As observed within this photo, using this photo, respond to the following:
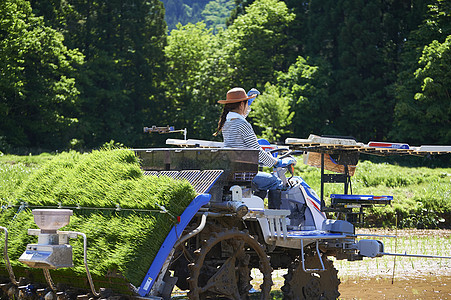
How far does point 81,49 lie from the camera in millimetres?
44000

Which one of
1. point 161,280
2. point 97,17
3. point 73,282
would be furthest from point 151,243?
point 97,17

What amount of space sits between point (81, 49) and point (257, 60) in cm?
1207

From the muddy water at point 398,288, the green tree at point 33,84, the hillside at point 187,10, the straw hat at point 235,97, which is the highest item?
the hillside at point 187,10

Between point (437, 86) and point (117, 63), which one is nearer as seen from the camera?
point (437, 86)

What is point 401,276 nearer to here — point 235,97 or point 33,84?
point 235,97

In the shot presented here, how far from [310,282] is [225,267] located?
1682 mm

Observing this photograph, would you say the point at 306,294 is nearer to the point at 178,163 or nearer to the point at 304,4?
the point at 178,163

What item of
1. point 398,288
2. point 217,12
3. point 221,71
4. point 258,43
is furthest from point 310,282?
point 217,12

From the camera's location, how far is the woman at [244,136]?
23.7ft

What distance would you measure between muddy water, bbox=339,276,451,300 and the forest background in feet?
81.0

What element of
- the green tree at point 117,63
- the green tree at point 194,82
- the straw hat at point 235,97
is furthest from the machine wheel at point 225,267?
the green tree at point 194,82

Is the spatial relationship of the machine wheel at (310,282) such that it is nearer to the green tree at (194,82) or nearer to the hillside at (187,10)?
the green tree at (194,82)

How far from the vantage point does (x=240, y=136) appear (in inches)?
285

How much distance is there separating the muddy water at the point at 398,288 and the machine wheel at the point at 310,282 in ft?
2.80
